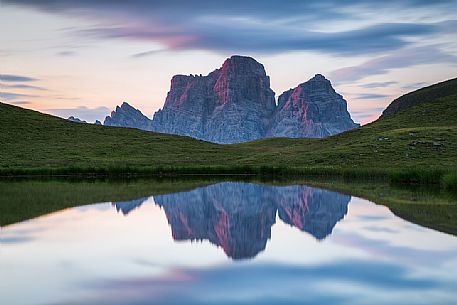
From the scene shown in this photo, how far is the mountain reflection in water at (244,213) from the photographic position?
19.2m

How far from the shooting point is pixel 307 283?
12.6 m

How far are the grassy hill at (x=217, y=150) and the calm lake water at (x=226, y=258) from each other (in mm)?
25998

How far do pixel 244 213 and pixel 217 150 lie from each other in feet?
230

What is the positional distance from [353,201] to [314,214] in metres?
6.42

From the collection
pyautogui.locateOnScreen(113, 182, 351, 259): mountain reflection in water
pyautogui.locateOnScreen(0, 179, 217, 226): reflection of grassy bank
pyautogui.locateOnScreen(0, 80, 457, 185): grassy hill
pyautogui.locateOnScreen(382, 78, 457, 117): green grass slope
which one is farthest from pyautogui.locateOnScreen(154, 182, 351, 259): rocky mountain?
pyautogui.locateOnScreen(382, 78, 457, 117): green grass slope

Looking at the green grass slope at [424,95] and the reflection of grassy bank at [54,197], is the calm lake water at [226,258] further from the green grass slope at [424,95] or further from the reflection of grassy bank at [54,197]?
the green grass slope at [424,95]

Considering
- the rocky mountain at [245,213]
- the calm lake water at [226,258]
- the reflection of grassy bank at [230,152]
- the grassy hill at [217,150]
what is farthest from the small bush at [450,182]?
the calm lake water at [226,258]

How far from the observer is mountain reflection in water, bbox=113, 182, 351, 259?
63.0 feet

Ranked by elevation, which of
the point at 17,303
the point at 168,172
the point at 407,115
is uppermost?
the point at 407,115

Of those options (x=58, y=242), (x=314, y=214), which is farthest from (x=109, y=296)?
(x=314, y=214)

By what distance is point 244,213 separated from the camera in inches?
1032

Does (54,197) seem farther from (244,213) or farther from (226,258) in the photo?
(226,258)

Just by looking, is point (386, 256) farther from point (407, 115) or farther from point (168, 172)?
point (407, 115)

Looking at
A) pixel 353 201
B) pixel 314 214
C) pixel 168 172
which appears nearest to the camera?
pixel 314 214
